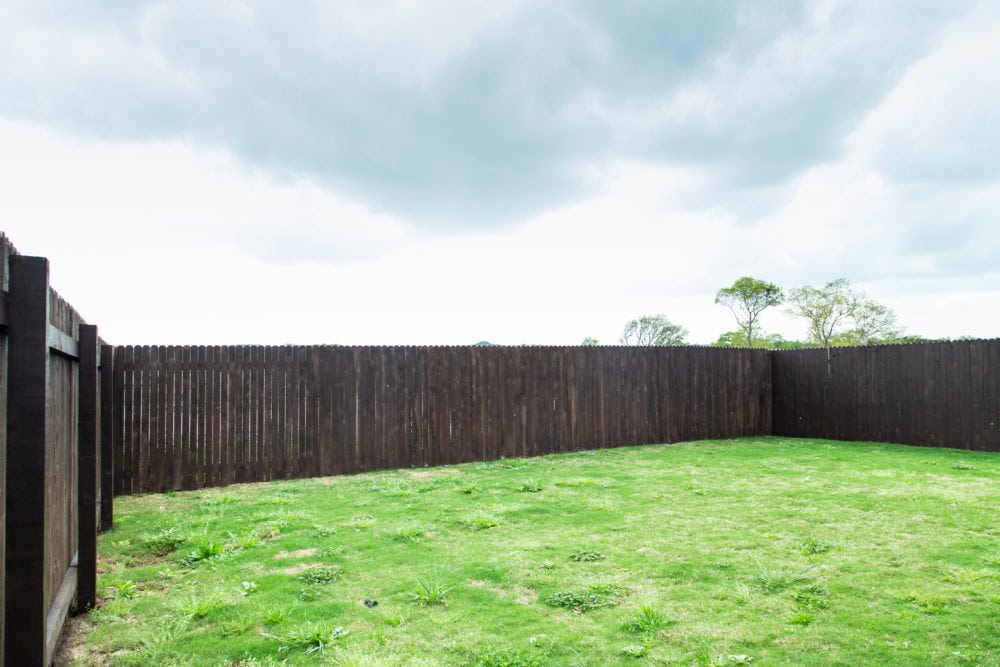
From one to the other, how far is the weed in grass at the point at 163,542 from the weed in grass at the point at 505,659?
123 inches

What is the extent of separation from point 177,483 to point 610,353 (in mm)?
7380

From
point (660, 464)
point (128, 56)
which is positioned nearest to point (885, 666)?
point (660, 464)

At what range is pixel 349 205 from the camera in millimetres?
11367

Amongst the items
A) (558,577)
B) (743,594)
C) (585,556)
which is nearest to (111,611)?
(558,577)

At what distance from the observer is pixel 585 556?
12.6 feet

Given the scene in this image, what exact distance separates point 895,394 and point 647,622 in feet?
35.9

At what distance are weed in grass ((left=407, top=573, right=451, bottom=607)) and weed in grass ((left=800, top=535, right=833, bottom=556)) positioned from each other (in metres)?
2.50

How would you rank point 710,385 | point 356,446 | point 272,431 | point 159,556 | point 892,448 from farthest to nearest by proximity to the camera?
1. point 710,385
2. point 892,448
3. point 356,446
4. point 272,431
5. point 159,556

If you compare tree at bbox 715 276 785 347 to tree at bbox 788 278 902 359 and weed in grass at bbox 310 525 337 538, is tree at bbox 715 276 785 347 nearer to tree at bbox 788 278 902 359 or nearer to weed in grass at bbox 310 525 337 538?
tree at bbox 788 278 902 359

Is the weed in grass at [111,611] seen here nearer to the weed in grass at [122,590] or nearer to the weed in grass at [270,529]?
the weed in grass at [122,590]

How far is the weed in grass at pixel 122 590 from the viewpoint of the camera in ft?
11.1

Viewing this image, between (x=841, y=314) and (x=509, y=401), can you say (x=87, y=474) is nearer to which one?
(x=509, y=401)

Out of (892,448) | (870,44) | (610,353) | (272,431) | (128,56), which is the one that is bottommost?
(892,448)

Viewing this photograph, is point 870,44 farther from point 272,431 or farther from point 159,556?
point 159,556
